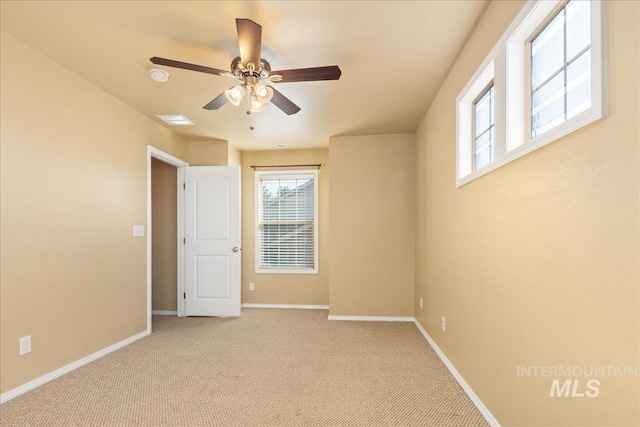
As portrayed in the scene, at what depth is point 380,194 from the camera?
14.5 feet

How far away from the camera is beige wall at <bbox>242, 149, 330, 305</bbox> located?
514 centimetres

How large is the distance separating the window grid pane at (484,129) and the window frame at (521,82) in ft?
0.43

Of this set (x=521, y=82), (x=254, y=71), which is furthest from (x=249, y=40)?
(x=521, y=82)

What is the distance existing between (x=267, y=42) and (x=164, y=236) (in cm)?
354

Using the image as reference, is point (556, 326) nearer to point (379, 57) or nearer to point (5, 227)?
point (379, 57)

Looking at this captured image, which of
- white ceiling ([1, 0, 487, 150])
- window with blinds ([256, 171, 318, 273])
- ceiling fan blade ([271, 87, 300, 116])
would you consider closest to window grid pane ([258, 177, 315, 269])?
window with blinds ([256, 171, 318, 273])

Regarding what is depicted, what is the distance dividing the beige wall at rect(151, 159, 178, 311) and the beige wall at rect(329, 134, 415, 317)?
234cm

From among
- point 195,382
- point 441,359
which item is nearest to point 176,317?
point 195,382

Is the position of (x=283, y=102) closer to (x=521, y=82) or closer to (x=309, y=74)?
(x=309, y=74)

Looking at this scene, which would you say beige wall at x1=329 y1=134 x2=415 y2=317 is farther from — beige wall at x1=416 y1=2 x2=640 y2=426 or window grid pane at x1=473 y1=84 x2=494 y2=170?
window grid pane at x1=473 y1=84 x2=494 y2=170

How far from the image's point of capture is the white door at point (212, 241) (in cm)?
452

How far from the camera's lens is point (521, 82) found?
68.2 inches

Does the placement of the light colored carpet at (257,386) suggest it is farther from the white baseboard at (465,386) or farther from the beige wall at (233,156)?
the beige wall at (233,156)

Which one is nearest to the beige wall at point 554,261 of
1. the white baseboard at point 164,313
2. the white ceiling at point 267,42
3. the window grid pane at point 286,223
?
the white ceiling at point 267,42
